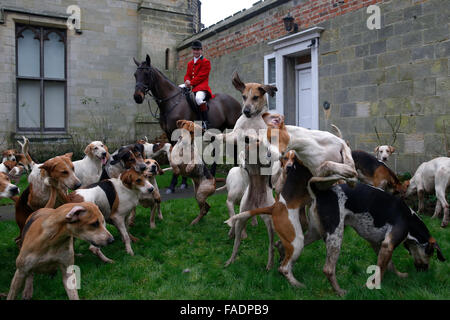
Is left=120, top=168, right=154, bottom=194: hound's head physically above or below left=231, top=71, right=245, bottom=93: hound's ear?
A: below

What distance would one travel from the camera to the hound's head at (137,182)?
5.50 meters

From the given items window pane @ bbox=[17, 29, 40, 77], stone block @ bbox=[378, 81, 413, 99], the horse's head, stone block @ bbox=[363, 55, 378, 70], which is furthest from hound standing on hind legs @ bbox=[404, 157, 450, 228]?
window pane @ bbox=[17, 29, 40, 77]

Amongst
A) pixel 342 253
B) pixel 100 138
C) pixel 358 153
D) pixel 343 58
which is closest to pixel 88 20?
pixel 100 138

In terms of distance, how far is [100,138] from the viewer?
605 inches

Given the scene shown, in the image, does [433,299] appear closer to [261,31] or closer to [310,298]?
[310,298]

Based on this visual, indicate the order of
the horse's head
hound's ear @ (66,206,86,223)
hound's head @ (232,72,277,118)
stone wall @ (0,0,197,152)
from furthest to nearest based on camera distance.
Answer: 1. stone wall @ (0,0,197,152)
2. the horse's head
3. hound's head @ (232,72,277,118)
4. hound's ear @ (66,206,86,223)

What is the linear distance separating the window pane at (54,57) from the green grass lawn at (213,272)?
32.1 ft

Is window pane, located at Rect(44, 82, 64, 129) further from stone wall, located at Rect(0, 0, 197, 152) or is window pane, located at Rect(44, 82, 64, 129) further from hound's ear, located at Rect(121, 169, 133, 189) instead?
hound's ear, located at Rect(121, 169, 133, 189)

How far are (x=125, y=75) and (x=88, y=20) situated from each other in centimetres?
235

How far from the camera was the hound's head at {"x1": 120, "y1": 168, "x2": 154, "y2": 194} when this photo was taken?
5.50 metres

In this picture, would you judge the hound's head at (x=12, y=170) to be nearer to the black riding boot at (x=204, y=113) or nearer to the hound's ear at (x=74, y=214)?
the black riding boot at (x=204, y=113)

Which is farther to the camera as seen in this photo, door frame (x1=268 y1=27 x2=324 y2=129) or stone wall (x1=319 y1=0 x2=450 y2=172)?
door frame (x1=268 y1=27 x2=324 y2=129)

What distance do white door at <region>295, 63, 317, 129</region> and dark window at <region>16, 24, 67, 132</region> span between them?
8.59 meters

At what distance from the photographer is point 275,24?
11867mm
